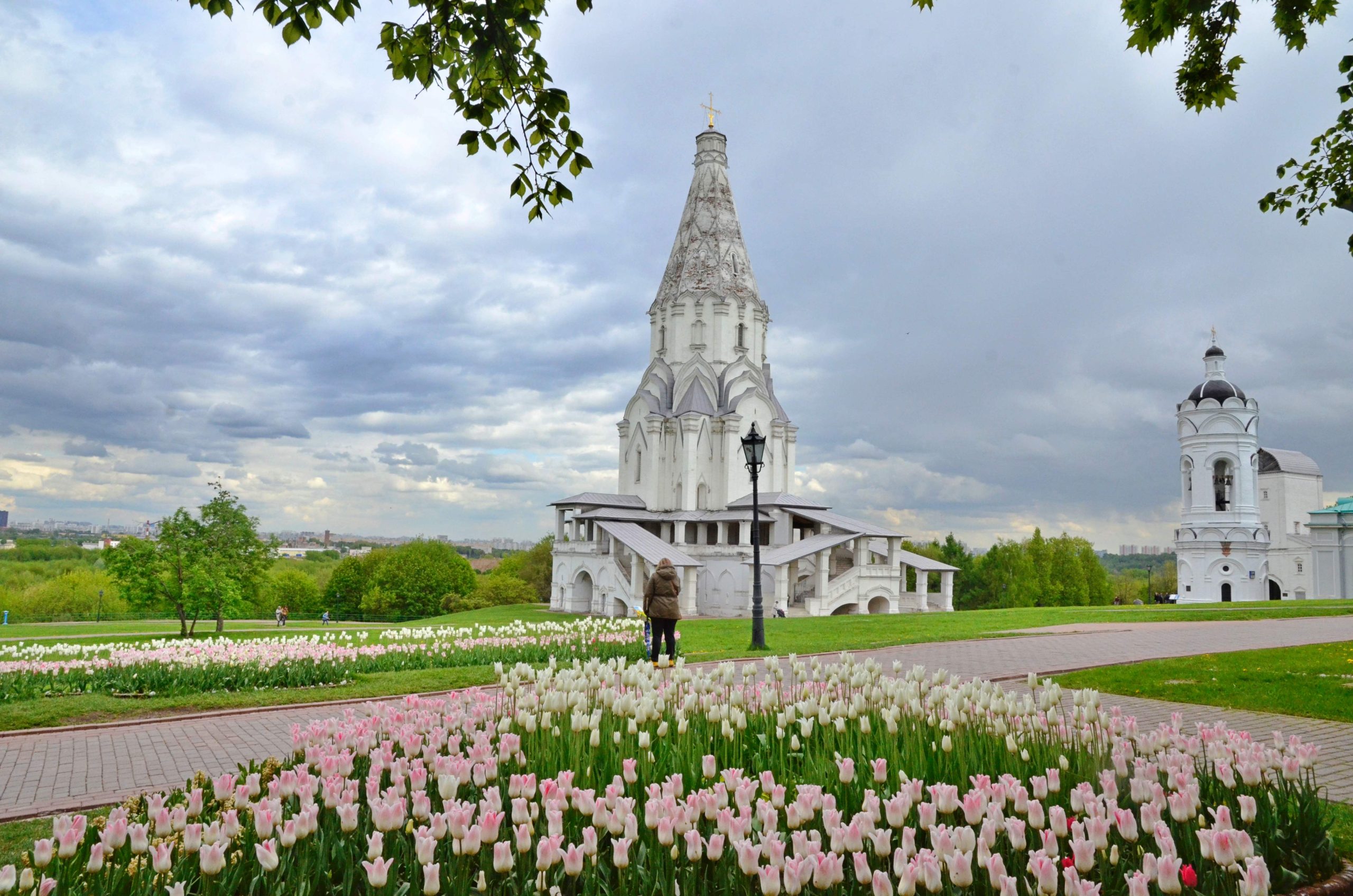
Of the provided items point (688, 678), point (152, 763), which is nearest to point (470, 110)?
point (688, 678)

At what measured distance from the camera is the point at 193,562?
91.6 feet

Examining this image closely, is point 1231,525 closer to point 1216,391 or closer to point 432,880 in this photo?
point 1216,391

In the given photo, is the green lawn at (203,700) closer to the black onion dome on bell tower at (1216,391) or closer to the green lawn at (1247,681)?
the green lawn at (1247,681)

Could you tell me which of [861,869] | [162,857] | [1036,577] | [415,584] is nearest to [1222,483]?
[1036,577]

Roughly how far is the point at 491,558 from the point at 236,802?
5870 inches

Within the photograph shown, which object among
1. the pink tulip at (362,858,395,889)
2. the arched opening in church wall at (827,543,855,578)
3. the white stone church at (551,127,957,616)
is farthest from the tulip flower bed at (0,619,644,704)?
the arched opening in church wall at (827,543,855,578)

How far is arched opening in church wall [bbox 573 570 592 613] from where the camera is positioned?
144ft

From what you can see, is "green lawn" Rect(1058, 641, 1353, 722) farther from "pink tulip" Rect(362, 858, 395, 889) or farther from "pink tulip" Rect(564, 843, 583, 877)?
"pink tulip" Rect(362, 858, 395, 889)

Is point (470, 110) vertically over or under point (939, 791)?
over

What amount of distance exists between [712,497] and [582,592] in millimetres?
8743

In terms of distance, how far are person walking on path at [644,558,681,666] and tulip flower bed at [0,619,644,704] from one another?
36.6 inches

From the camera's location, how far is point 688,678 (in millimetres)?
6488

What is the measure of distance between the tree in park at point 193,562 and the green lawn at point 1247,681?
26965 millimetres

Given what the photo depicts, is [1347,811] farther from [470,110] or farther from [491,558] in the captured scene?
[491,558]
